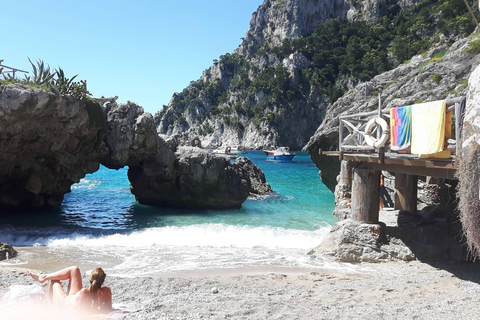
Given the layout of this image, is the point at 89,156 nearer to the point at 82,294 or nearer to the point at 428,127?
the point at 82,294

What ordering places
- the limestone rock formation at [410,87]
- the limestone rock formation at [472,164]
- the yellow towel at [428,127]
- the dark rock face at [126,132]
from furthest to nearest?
1. the dark rock face at [126,132]
2. the limestone rock formation at [410,87]
3. the yellow towel at [428,127]
4. the limestone rock formation at [472,164]

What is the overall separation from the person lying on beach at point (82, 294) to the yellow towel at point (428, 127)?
617cm

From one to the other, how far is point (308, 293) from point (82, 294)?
13.5ft

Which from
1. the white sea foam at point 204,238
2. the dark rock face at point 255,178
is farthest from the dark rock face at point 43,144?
the dark rock face at point 255,178

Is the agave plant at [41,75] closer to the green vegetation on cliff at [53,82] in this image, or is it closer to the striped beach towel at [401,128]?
the green vegetation on cliff at [53,82]

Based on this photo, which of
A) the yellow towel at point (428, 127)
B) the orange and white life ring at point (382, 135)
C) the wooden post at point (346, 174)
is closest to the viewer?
the yellow towel at point (428, 127)

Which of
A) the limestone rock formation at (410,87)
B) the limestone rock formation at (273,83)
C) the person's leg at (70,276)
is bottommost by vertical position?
the person's leg at (70,276)

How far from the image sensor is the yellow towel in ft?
21.5

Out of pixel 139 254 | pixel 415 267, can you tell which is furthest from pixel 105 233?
pixel 415 267

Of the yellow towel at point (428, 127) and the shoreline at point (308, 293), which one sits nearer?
the shoreline at point (308, 293)

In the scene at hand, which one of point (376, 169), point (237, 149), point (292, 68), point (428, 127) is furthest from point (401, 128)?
point (292, 68)

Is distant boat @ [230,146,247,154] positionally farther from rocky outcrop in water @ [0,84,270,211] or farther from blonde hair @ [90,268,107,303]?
blonde hair @ [90,268,107,303]

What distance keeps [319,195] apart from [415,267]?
2202 cm

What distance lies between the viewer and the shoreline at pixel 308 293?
5.79 meters
